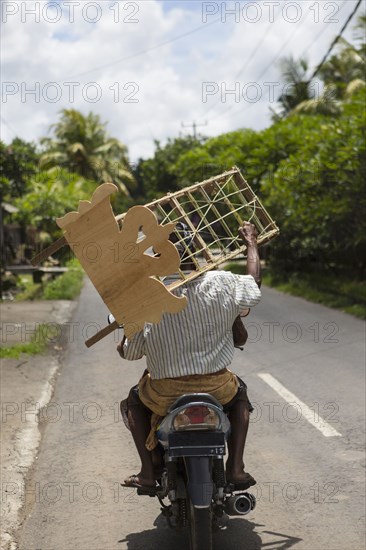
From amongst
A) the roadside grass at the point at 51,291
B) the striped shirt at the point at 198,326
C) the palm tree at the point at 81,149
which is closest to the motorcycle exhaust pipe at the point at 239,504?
the striped shirt at the point at 198,326

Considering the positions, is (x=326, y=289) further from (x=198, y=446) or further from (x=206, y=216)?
(x=198, y=446)

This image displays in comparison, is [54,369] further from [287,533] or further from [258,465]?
[287,533]

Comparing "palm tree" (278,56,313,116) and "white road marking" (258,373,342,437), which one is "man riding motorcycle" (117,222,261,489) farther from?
"palm tree" (278,56,313,116)

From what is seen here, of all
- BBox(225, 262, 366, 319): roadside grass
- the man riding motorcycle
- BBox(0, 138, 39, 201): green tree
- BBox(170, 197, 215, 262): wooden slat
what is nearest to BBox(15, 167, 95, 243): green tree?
BBox(0, 138, 39, 201): green tree

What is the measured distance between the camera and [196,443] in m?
4.30

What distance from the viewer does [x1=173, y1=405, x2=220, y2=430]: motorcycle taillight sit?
4.29 m

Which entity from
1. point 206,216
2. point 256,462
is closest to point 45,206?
point 256,462

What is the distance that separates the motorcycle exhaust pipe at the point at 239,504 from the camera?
4648 millimetres

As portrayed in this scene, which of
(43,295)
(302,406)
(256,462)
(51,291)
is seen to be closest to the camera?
(256,462)

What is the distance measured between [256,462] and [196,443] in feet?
7.86

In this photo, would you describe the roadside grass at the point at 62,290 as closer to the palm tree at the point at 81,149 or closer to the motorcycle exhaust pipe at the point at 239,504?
the motorcycle exhaust pipe at the point at 239,504

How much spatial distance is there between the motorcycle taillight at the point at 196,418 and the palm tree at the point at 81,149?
48300 millimetres

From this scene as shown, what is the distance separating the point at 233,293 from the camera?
14.9 ft

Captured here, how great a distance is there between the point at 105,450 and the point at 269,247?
23609 mm
